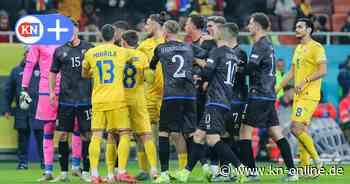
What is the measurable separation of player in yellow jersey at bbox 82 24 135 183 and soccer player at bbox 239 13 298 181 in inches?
75.5

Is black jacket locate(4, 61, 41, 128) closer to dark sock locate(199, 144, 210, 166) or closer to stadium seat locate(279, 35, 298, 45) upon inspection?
dark sock locate(199, 144, 210, 166)

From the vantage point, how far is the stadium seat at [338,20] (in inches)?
1145

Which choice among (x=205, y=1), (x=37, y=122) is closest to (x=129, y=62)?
(x=37, y=122)

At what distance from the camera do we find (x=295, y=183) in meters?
17.8

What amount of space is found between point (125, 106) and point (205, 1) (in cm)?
1134

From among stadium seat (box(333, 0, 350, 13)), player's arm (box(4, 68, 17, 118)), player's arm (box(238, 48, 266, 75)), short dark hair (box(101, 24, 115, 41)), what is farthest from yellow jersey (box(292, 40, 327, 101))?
stadium seat (box(333, 0, 350, 13))

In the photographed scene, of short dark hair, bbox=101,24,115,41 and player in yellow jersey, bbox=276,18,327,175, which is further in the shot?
player in yellow jersey, bbox=276,18,327,175

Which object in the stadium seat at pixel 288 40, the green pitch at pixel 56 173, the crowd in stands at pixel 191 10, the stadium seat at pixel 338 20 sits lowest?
the green pitch at pixel 56 173

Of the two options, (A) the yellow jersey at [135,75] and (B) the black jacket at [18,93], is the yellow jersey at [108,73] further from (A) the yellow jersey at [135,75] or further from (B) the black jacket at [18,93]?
(B) the black jacket at [18,93]

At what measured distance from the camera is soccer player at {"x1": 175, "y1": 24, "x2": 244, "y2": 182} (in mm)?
17703

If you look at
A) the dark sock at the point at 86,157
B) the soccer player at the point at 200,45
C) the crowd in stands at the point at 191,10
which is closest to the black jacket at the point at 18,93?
the crowd in stands at the point at 191,10

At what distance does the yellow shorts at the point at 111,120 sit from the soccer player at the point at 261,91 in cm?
196

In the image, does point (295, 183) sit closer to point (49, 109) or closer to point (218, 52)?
point (218, 52)

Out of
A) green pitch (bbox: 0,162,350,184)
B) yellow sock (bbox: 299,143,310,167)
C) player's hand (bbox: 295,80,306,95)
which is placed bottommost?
green pitch (bbox: 0,162,350,184)
